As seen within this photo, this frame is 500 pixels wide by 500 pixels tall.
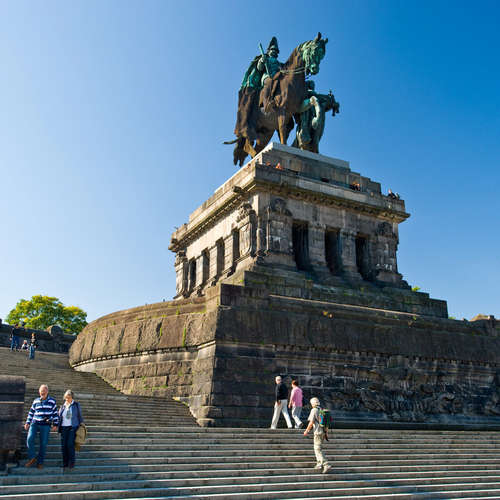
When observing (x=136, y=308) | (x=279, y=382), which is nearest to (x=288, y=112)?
(x=136, y=308)

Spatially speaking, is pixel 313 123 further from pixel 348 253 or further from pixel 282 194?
pixel 348 253

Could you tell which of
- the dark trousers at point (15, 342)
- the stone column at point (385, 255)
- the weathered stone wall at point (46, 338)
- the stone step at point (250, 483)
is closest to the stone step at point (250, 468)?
the stone step at point (250, 483)

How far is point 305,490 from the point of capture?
345 inches

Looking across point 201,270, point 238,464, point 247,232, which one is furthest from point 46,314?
point 238,464

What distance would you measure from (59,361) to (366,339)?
12020mm

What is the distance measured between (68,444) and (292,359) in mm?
8073

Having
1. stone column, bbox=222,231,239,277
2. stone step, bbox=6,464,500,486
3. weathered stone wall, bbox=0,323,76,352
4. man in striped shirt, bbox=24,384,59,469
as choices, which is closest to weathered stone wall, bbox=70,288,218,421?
stone step, bbox=6,464,500,486

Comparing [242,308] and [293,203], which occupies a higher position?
[293,203]

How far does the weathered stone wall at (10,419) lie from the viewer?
805cm

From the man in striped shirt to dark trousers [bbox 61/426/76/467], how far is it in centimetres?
23

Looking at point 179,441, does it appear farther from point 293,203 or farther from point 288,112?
point 288,112

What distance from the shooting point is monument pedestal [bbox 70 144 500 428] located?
14844 millimetres

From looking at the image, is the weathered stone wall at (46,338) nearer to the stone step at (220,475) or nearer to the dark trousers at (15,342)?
the dark trousers at (15,342)

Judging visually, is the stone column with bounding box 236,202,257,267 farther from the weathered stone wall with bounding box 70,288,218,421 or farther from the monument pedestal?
the weathered stone wall with bounding box 70,288,218,421
